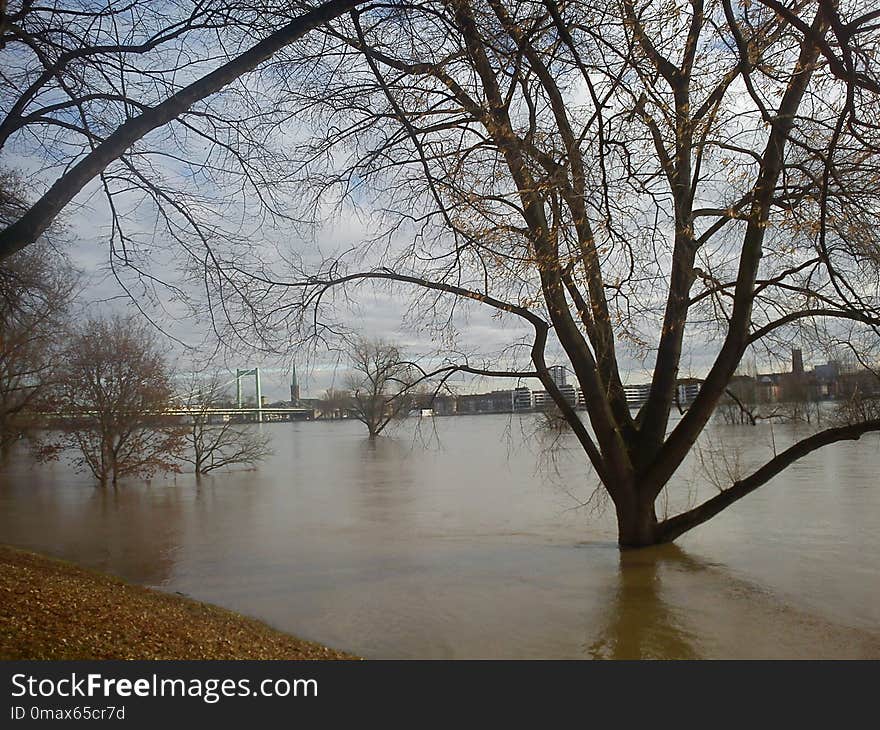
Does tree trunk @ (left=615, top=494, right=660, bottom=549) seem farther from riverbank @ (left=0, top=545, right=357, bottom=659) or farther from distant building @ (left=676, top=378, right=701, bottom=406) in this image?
riverbank @ (left=0, top=545, right=357, bottom=659)

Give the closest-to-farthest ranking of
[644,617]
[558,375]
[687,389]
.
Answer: [644,617]
[558,375]
[687,389]

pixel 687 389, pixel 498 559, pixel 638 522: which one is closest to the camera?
pixel 638 522

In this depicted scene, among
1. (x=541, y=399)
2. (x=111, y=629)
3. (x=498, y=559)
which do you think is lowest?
(x=498, y=559)

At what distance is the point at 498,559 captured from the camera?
460 inches

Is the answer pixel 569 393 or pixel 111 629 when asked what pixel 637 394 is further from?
pixel 111 629

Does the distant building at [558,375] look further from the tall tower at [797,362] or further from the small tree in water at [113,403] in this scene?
the small tree in water at [113,403]

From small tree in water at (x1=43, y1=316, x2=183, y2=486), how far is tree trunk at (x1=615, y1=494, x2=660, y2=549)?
1800 centimetres

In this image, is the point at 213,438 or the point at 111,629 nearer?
the point at 111,629

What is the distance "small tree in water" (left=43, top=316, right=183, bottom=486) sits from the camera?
24.2m

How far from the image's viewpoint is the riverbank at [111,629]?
4.45 m

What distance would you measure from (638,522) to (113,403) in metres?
18.6

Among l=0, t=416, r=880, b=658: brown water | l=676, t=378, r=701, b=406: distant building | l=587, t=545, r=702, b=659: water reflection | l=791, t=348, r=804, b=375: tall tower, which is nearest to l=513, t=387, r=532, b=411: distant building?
l=0, t=416, r=880, b=658: brown water

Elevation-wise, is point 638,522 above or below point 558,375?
below

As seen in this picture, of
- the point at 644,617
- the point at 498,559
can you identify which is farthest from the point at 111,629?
the point at 498,559
